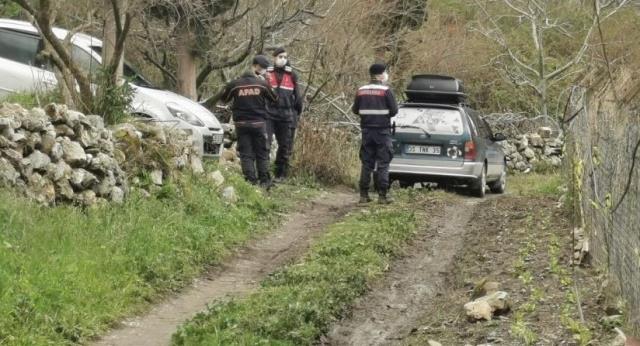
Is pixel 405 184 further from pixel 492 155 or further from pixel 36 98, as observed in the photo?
pixel 36 98

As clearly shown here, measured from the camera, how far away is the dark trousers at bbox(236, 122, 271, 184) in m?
15.1

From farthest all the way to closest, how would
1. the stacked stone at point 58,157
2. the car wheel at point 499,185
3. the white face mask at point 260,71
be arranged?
the car wheel at point 499,185 < the white face mask at point 260,71 < the stacked stone at point 58,157

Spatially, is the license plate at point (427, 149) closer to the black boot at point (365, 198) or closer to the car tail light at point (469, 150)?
the car tail light at point (469, 150)

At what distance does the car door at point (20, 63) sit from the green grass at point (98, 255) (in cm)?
349

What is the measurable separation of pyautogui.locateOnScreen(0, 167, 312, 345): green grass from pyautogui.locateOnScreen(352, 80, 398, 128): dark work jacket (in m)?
2.95

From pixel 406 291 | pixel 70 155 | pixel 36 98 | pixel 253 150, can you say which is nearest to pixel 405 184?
pixel 253 150

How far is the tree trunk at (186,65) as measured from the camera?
65.6 ft

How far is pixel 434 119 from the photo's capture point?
17.9 meters

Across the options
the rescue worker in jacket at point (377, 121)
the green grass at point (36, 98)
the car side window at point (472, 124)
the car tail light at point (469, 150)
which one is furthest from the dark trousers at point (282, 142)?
the green grass at point (36, 98)

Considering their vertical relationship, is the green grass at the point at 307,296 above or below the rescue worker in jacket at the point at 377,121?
below

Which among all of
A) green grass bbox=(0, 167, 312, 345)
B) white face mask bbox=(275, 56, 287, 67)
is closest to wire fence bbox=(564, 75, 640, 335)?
green grass bbox=(0, 167, 312, 345)

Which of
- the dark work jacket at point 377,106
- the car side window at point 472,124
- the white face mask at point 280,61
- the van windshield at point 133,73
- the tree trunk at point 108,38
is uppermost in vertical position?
the tree trunk at point 108,38

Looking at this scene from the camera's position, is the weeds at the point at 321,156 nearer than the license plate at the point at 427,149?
No

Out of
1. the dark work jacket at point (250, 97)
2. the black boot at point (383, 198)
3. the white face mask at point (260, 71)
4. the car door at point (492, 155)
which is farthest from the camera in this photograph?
the car door at point (492, 155)
